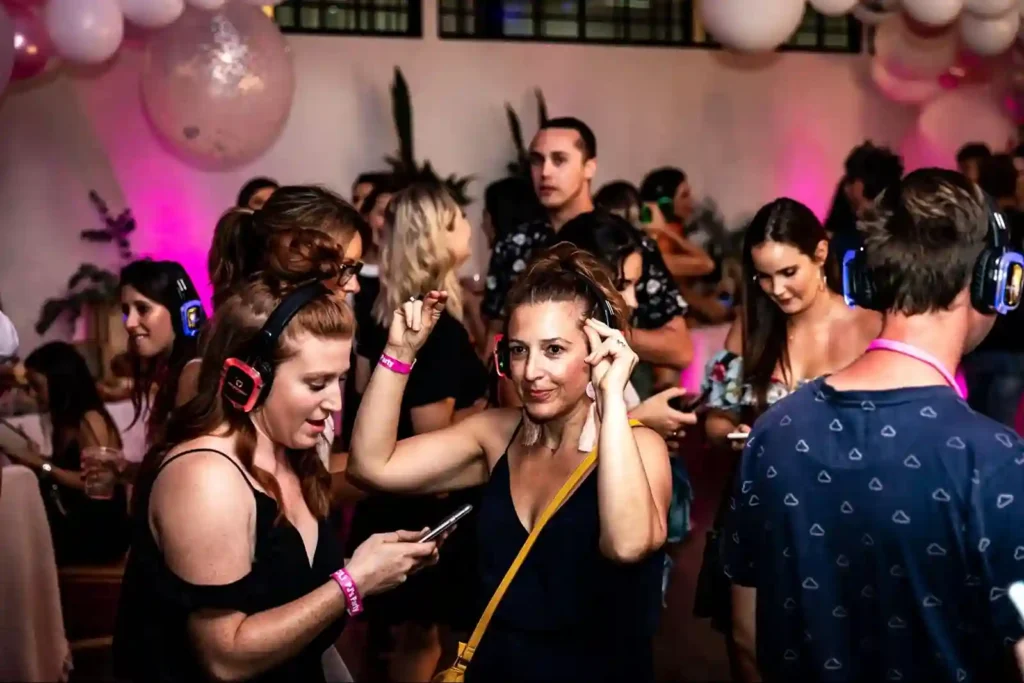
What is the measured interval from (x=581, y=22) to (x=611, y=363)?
582 centimetres

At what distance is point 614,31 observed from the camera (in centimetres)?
754

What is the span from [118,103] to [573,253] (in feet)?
16.2

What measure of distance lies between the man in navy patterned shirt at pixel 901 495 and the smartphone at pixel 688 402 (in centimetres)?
99

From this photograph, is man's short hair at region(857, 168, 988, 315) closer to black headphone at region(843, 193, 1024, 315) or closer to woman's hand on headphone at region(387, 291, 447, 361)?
black headphone at region(843, 193, 1024, 315)

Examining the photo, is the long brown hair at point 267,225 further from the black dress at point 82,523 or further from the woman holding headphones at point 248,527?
the black dress at point 82,523

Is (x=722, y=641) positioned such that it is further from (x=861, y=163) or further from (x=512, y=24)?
(x=512, y=24)

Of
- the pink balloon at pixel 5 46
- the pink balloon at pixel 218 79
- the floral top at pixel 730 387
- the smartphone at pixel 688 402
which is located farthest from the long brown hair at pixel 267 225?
the pink balloon at pixel 218 79

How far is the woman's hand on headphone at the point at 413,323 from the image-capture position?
228 centimetres

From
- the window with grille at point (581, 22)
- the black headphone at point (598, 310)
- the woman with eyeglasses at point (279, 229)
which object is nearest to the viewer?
the black headphone at point (598, 310)

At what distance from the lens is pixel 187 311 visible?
2982 mm

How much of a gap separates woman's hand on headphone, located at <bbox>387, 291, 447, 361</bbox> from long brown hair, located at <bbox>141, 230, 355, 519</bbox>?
29 centimetres

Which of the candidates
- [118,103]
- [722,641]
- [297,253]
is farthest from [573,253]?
[118,103]

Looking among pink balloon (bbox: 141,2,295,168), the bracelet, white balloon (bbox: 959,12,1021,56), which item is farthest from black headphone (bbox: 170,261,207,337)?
white balloon (bbox: 959,12,1021,56)

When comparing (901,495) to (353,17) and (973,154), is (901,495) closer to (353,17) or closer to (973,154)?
(973,154)
